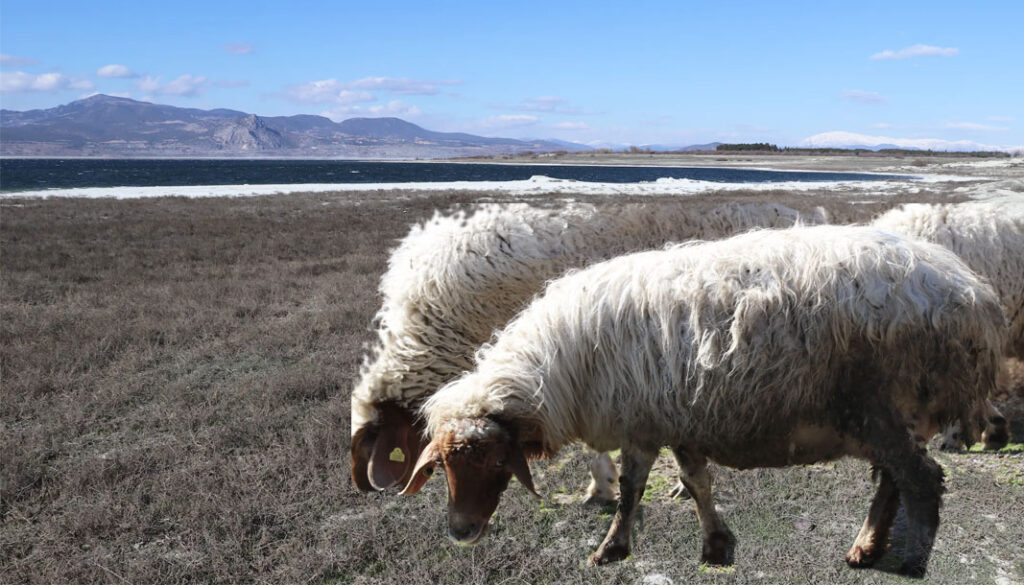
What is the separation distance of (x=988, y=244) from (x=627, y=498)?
163 inches

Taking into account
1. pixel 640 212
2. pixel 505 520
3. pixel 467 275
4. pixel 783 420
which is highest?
pixel 640 212

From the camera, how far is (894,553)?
367cm

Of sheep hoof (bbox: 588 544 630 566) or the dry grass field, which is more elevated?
sheep hoof (bbox: 588 544 630 566)

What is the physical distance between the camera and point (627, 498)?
3.17 meters

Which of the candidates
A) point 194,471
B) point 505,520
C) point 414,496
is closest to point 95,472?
point 194,471

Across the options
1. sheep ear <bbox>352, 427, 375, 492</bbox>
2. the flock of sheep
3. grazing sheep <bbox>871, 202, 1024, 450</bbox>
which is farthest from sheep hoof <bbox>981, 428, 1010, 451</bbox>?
sheep ear <bbox>352, 427, 375, 492</bbox>

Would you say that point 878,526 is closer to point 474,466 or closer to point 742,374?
point 742,374

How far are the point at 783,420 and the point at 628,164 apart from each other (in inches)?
5247

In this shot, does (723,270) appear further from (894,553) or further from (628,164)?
(628,164)

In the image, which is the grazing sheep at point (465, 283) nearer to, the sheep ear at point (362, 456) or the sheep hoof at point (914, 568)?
the sheep ear at point (362, 456)

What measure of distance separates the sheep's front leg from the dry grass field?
0.52 metres

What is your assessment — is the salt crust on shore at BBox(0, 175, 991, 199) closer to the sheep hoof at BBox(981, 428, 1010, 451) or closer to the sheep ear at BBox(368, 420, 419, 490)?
the sheep hoof at BBox(981, 428, 1010, 451)

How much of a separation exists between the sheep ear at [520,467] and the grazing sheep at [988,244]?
3.87 metres

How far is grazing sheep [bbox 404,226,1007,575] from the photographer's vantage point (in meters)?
2.89
